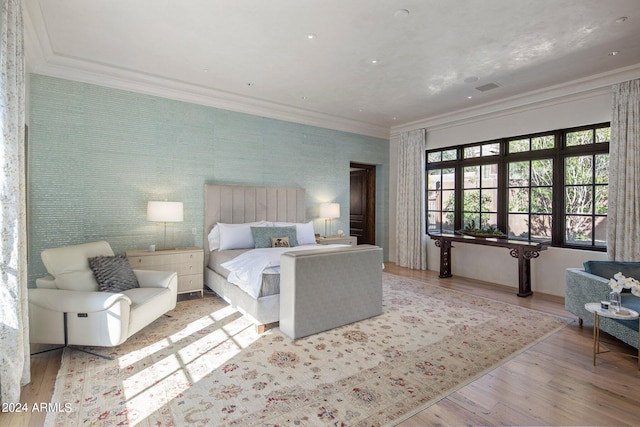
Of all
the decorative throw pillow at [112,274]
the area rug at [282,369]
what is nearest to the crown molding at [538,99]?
the area rug at [282,369]

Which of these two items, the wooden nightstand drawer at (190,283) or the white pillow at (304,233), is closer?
the wooden nightstand drawer at (190,283)

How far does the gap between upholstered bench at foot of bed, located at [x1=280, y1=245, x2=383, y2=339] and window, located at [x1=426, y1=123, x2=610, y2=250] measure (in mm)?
3262

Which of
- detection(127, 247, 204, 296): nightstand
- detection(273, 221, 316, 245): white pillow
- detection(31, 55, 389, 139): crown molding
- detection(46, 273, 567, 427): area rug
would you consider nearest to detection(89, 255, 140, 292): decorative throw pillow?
detection(46, 273, 567, 427): area rug

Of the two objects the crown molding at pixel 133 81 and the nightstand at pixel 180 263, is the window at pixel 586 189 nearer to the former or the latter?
the crown molding at pixel 133 81

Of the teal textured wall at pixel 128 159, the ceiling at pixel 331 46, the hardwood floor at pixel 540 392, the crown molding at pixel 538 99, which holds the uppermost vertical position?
the ceiling at pixel 331 46

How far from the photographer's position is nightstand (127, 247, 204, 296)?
4.16 meters

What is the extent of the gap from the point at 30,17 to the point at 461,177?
21.3ft

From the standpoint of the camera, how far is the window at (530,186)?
465 cm

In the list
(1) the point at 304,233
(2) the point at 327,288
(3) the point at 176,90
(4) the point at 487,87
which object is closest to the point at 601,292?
(2) the point at 327,288

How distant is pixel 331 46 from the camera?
3533mm

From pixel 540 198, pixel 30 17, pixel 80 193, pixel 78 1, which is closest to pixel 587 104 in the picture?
pixel 540 198

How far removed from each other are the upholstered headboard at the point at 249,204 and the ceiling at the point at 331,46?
56.3 inches

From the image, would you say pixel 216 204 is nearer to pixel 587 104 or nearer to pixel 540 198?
pixel 540 198

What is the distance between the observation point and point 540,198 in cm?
521
